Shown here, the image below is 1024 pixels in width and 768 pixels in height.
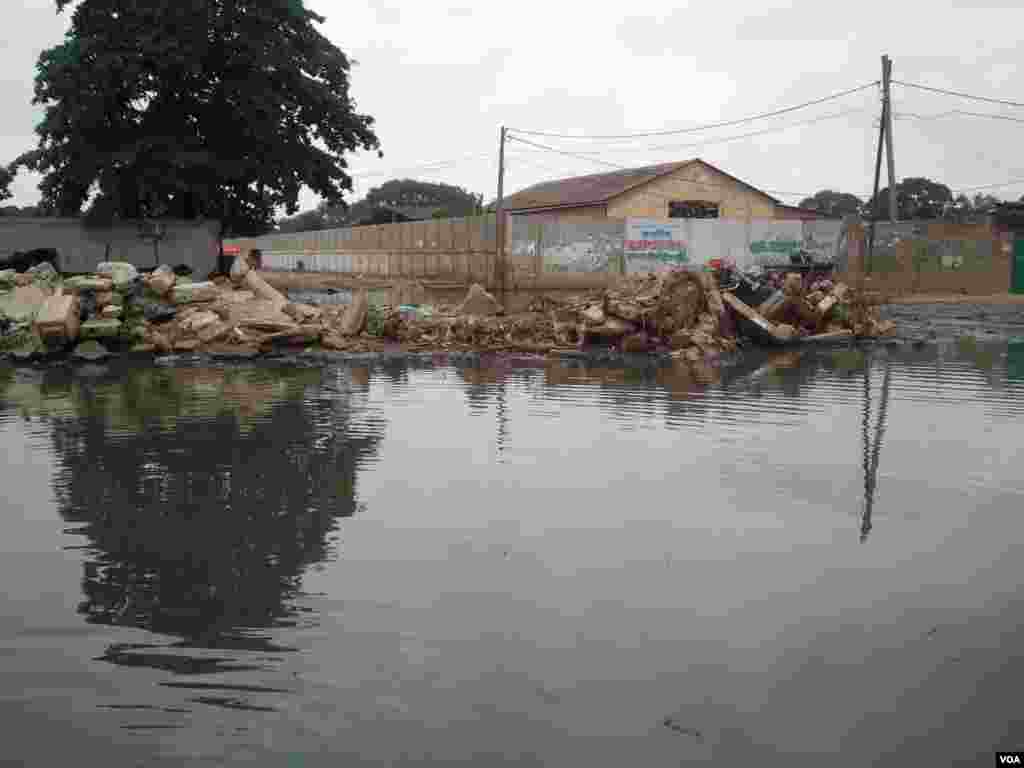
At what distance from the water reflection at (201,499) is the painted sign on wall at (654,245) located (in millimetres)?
20474

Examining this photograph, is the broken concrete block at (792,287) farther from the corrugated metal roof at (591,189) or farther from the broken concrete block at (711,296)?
the corrugated metal roof at (591,189)

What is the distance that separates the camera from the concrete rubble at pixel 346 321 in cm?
1466

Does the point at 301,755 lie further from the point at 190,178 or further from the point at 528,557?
the point at 190,178

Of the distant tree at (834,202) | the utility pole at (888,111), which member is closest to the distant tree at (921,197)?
the distant tree at (834,202)

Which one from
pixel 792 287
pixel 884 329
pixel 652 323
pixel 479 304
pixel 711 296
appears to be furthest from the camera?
pixel 479 304

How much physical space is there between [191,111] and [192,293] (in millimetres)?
13440

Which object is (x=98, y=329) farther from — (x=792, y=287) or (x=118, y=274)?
(x=792, y=287)

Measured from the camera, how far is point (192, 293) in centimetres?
1608

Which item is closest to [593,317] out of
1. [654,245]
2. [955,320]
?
[955,320]


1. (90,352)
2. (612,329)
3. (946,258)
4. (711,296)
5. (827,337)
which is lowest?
(90,352)

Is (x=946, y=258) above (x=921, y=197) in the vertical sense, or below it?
below

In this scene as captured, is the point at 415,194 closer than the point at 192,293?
No

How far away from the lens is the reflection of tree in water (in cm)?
417

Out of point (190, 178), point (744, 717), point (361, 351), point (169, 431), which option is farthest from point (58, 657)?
point (190, 178)
